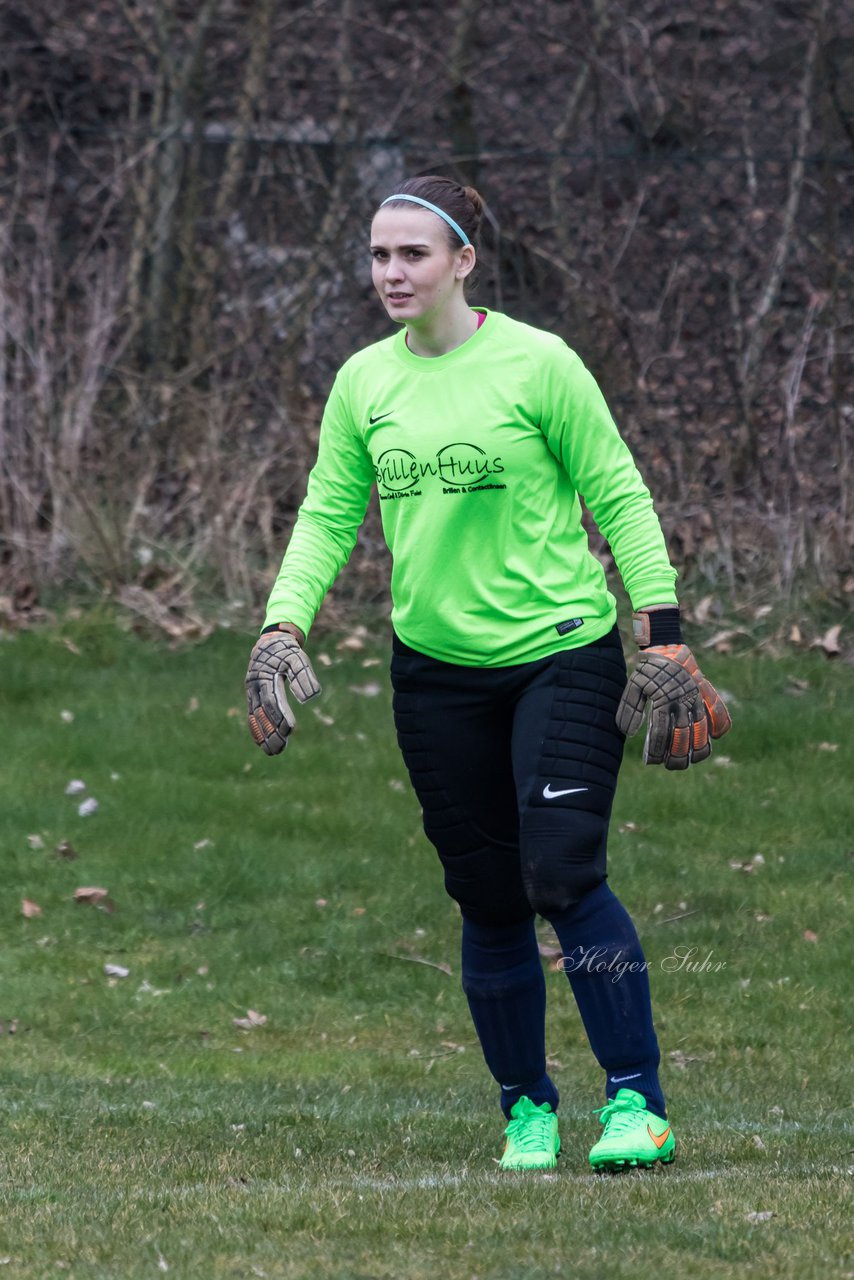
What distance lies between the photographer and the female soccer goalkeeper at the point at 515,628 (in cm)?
416

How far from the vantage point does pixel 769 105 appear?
13.8 meters

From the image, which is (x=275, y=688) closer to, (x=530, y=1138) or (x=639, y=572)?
(x=639, y=572)

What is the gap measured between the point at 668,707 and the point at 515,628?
0.39 meters

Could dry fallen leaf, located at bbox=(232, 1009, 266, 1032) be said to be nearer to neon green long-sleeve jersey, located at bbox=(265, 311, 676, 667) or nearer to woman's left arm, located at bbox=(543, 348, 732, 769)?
neon green long-sleeve jersey, located at bbox=(265, 311, 676, 667)

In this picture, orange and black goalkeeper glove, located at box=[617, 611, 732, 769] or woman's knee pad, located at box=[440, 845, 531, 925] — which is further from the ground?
orange and black goalkeeper glove, located at box=[617, 611, 732, 769]

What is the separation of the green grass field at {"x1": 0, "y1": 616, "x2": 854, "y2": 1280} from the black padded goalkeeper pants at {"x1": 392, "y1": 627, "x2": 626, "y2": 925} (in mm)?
658

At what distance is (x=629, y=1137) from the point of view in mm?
4184

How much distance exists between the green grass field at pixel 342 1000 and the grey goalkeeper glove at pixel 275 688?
3.27 feet

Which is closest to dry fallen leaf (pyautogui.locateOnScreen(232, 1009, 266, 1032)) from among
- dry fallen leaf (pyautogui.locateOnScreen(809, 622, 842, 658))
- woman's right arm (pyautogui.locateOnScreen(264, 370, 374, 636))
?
woman's right arm (pyautogui.locateOnScreen(264, 370, 374, 636))

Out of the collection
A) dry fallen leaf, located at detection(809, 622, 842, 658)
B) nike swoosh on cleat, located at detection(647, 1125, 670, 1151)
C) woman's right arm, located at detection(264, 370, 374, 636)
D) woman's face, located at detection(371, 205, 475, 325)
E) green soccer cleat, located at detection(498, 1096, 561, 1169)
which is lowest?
green soccer cleat, located at detection(498, 1096, 561, 1169)

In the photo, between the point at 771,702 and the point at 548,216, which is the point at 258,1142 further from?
the point at 548,216

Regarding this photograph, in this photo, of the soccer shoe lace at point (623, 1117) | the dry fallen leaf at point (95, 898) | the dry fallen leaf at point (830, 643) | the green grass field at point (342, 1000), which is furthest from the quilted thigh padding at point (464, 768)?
the dry fallen leaf at point (830, 643)

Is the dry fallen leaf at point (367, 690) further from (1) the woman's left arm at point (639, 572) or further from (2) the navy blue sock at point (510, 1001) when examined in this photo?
(1) the woman's left arm at point (639, 572)

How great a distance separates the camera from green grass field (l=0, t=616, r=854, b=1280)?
12.3 ft
